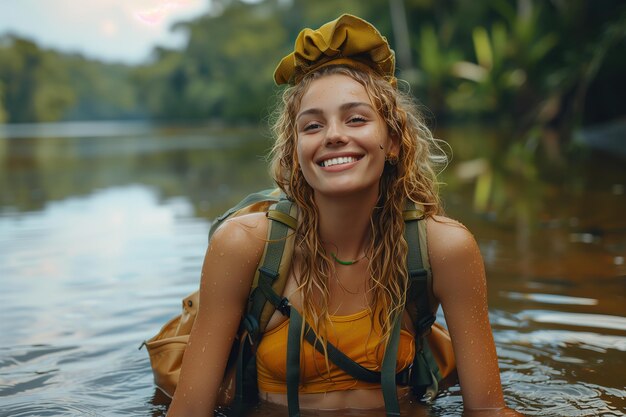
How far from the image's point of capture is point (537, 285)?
4785 millimetres

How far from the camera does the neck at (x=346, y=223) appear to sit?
2.75 m

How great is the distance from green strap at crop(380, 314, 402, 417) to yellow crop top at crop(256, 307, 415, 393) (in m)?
0.05

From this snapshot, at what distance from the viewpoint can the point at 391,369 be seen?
2650 millimetres

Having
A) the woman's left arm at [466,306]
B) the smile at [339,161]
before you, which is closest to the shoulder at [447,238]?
the woman's left arm at [466,306]

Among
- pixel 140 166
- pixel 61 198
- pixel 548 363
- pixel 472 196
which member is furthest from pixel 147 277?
pixel 140 166

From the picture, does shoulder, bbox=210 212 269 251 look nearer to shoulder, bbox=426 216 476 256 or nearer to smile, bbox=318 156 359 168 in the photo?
smile, bbox=318 156 359 168

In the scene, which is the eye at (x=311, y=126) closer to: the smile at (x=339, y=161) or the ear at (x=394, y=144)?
the smile at (x=339, y=161)

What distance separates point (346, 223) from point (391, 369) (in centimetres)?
50

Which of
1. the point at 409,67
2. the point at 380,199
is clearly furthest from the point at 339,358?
the point at 409,67

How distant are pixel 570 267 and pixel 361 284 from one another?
2.78 metres

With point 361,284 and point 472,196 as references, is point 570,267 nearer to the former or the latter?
point 361,284

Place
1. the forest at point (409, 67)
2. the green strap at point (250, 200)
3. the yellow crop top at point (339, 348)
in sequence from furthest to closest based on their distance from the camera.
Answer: the forest at point (409, 67), the green strap at point (250, 200), the yellow crop top at point (339, 348)

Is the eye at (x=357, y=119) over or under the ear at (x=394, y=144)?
over

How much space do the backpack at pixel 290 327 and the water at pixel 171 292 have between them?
0.14 m
